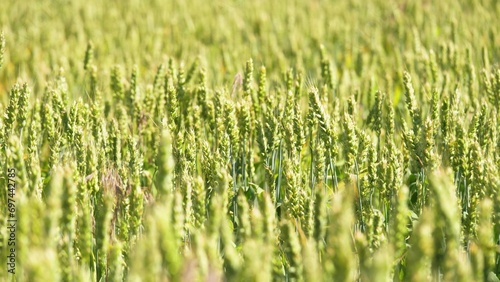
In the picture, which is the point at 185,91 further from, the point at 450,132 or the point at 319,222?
the point at 319,222

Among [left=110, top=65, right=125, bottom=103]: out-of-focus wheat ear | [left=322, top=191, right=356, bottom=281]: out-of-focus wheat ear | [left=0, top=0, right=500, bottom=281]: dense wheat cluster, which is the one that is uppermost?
[left=110, top=65, right=125, bottom=103]: out-of-focus wheat ear

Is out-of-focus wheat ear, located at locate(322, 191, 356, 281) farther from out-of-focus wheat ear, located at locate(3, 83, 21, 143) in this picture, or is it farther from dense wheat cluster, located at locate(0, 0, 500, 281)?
out-of-focus wheat ear, located at locate(3, 83, 21, 143)

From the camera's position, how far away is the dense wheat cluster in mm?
1115

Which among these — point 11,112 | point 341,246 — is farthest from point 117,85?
point 341,246

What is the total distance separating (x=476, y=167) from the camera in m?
1.68

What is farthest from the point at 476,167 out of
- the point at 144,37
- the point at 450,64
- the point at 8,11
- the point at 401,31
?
the point at 8,11

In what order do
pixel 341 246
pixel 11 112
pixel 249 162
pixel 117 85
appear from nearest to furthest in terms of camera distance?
1. pixel 341 246
2. pixel 11 112
3. pixel 249 162
4. pixel 117 85

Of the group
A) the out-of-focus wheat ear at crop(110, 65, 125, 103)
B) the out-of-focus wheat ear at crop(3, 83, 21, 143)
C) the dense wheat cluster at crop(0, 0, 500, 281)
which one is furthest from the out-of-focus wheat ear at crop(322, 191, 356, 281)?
the out-of-focus wheat ear at crop(110, 65, 125, 103)

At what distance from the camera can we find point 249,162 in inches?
85.2

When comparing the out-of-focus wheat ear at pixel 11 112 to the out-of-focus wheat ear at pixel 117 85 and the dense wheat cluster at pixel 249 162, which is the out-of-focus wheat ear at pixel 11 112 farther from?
the out-of-focus wheat ear at pixel 117 85

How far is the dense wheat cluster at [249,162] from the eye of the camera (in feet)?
3.66

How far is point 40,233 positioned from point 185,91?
162 centimetres

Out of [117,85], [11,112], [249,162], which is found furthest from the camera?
[117,85]

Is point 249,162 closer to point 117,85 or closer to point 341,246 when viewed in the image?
point 117,85
